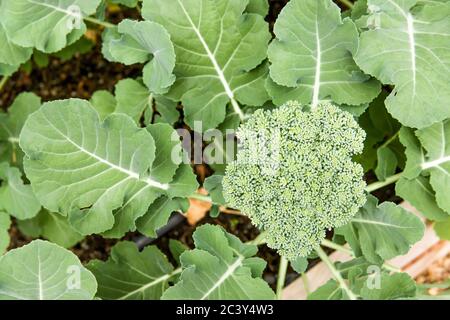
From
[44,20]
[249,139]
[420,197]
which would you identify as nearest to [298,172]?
[249,139]

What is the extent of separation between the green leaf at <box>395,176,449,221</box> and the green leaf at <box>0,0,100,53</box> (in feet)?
2.48

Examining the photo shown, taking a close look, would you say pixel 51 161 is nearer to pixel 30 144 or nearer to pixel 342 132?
pixel 30 144

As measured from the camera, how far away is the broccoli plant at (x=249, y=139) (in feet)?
3.76

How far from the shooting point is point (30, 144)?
46.5 inches

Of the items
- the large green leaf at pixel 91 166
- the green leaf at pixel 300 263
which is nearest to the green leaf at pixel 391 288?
the green leaf at pixel 300 263

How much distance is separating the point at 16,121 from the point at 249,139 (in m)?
0.73

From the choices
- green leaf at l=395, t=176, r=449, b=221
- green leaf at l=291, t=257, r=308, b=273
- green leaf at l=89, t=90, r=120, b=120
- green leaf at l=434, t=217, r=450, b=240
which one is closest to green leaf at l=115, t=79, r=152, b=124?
green leaf at l=89, t=90, r=120, b=120

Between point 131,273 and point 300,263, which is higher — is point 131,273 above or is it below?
below

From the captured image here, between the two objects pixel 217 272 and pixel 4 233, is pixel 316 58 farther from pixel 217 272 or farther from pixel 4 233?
pixel 4 233

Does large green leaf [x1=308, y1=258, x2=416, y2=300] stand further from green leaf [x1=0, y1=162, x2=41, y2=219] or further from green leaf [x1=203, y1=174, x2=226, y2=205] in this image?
green leaf [x1=0, y1=162, x2=41, y2=219]

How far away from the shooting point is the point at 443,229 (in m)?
1.52

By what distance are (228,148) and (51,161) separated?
46cm

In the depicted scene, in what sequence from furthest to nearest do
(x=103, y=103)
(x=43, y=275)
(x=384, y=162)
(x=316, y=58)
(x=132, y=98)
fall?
(x=103, y=103)
(x=132, y=98)
(x=384, y=162)
(x=316, y=58)
(x=43, y=275)
